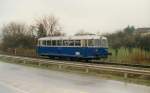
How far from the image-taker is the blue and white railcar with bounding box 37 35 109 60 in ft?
113

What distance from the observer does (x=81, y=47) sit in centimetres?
3481

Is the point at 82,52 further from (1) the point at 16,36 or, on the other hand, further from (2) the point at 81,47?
(1) the point at 16,36

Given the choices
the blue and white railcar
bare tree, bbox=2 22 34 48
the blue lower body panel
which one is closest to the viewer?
the blue lower body panel

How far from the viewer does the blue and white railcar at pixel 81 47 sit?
34.4 metres

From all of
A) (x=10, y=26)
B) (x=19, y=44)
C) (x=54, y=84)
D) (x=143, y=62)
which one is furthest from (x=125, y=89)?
(x=10, y=26)

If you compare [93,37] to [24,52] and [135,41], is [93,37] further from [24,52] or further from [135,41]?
[24,52]

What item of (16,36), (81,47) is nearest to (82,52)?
(81,47)

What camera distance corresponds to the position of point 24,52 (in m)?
52.9

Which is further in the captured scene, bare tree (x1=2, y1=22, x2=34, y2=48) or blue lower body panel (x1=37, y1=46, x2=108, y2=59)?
bare tree (x1=2, y1=22, x2=34, y2=48)

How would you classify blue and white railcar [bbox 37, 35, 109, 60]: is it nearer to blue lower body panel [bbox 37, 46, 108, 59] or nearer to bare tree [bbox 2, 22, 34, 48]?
blue lower body panel [bbox 37, 46, 108, 59]

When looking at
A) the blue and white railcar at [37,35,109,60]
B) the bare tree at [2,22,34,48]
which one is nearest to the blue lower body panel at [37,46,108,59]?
the blue and white railcar at [37,35,109,60]

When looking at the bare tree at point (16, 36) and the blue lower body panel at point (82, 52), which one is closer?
the blue lower body panel at point (82, 52)

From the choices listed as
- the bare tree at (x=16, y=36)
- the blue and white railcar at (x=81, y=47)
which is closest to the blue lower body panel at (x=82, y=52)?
the blue and white railcar at (x=81, y=47)

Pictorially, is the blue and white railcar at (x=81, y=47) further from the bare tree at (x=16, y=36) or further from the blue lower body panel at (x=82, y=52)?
the bare tree at (x=16, y=36)
